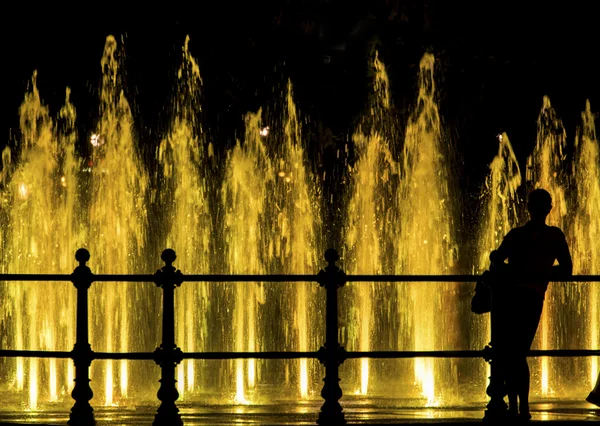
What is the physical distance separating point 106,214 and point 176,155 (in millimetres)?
3742

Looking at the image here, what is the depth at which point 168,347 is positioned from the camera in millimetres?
7988

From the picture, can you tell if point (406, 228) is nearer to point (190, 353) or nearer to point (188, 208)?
point (188, 208)

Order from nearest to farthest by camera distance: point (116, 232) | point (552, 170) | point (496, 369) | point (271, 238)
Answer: point (496, 369)
point (116, 232)
point (271, 238)
point (552, 170)

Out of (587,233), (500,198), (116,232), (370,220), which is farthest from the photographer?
(500,198)

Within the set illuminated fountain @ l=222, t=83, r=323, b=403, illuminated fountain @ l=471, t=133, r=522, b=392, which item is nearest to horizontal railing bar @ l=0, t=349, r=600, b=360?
illuminated fountain @ l=222, t=83, r=323, b=403

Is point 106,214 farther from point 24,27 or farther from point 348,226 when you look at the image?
point 24,27

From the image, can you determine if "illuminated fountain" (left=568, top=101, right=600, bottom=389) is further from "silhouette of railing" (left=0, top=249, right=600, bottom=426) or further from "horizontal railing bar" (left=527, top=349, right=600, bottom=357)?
"silhouette of railing" (left=0, top=249, right=600, bottom=426)

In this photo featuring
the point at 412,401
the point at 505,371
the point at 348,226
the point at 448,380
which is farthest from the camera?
the point at 348,226

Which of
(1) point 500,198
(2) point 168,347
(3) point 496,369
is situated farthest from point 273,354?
(1) point 500,198

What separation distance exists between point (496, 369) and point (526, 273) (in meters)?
0.67

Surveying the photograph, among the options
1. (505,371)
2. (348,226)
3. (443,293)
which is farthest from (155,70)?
(505,371)

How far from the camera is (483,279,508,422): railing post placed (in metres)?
8.03

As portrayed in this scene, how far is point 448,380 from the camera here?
39.9 feet

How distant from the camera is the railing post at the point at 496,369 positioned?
26.3 feet
